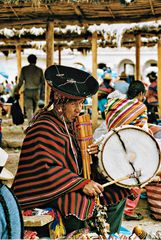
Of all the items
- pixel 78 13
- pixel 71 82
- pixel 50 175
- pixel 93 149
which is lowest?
pixel 50 175

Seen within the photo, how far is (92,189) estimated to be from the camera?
3732mm

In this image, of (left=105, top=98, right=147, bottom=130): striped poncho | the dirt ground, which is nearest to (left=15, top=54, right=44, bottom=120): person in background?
the dirt ground

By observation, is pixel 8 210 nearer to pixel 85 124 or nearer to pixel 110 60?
pixel 85 124

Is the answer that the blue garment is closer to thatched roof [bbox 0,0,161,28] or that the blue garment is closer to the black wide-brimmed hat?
the black wide-brimmed hat

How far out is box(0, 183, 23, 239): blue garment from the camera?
3045 millimetres

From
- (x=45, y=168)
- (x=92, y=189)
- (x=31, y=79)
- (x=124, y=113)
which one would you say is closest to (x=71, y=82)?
(x=45, y=168)

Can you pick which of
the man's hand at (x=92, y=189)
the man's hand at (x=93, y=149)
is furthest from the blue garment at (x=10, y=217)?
the man's hand at (x=93, y=149)

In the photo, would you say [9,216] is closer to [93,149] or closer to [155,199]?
[93,149]

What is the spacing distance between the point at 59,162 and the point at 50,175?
Answer: 0.11 m

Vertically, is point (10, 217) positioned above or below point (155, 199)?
above

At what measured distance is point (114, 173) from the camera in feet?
12.7

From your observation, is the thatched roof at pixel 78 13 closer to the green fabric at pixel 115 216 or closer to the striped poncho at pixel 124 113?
the striped poncho at pixel 124 113

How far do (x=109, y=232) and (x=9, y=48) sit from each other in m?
14.3

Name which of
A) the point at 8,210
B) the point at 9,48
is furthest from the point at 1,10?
the point at 9,48
